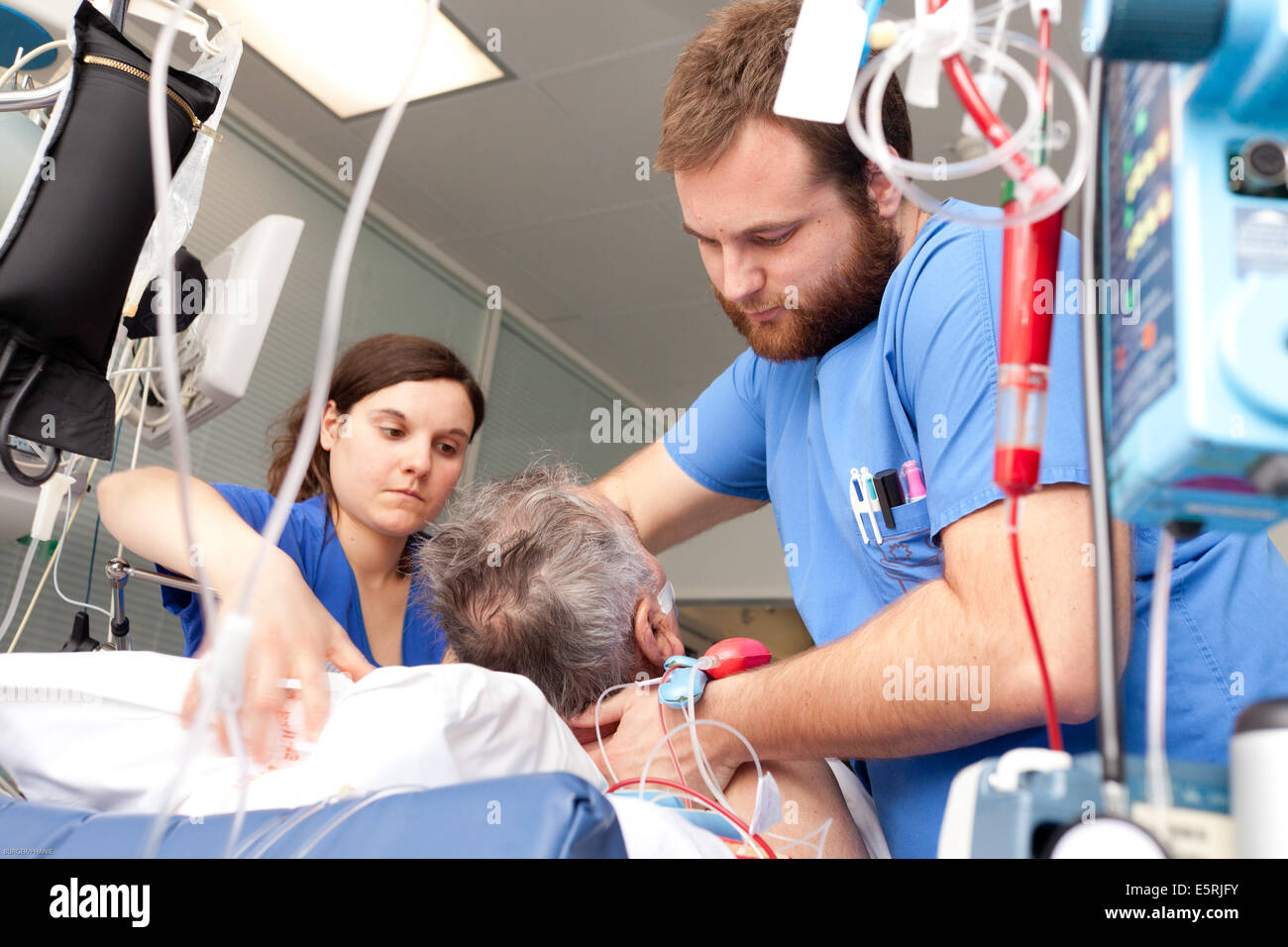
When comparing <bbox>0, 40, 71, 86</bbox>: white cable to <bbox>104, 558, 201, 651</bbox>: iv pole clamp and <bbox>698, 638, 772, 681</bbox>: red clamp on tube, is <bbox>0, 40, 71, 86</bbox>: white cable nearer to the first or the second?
<bbox>104, 558, 201, 651</bbox>: iv pole clamp

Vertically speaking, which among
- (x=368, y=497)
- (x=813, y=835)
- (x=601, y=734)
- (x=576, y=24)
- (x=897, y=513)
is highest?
(x=576, y=24)

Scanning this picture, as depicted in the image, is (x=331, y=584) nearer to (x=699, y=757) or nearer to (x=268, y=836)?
(x=699, y=757)

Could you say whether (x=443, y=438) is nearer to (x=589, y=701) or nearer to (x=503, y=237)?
(x=589, y=701)

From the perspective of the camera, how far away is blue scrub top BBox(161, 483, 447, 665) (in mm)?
1593

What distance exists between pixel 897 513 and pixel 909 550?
0.04 m

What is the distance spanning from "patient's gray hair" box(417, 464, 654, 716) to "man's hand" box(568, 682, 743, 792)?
0.04 meters

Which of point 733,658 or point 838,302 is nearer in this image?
point 733,658

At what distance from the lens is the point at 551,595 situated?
1179 mm

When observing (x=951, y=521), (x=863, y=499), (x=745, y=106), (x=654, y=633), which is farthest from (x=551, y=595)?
(x=745, y=106)

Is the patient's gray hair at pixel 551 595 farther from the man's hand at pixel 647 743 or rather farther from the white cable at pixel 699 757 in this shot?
the white cable at pixel 699 757

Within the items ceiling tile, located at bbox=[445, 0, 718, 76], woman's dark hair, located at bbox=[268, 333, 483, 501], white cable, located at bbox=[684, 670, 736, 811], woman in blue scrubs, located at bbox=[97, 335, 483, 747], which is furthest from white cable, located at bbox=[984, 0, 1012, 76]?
ceiling tile, located at bbox=[445, 0, 718, 76]

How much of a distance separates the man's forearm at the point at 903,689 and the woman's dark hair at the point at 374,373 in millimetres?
1090

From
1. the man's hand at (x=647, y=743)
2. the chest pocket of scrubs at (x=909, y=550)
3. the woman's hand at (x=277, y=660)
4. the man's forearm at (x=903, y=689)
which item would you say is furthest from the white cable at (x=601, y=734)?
the woman's hand at (x=277, y=660)
